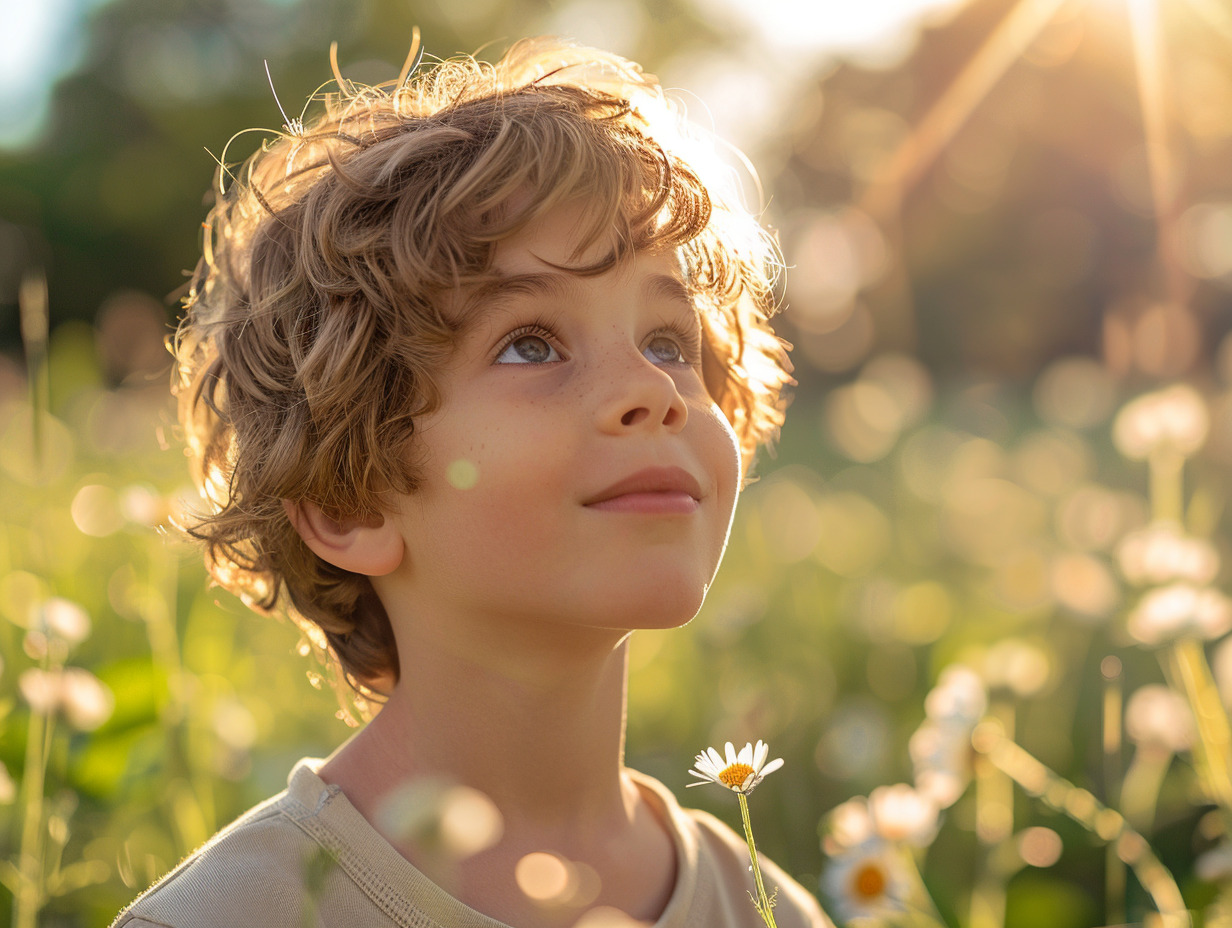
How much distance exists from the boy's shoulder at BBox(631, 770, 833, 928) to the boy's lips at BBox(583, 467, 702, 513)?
14.3 inches

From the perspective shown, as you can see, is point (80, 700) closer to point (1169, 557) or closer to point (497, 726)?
point (497, 726)

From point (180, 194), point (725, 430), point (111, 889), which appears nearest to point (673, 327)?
point (725, 430)

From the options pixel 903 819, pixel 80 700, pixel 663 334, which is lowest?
pixel 903 819

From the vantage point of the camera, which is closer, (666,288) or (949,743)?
(666,288)

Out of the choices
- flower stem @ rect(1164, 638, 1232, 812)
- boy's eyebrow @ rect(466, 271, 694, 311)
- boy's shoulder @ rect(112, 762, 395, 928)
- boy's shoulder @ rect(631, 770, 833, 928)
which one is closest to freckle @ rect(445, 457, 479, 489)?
boy's eyebrow @ rect(466, 271, 694, 311)

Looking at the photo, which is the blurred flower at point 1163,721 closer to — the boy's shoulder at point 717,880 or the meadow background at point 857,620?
the meadow background at point 857,620

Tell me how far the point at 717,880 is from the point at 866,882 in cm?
20

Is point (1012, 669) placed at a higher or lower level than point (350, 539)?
lower

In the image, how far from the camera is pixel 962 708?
1.17m

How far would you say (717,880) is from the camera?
101 cm

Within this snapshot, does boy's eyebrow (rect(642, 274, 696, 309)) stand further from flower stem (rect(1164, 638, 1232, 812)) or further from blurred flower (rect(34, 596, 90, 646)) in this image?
blurred flower (rect(34, 596, 90, 646))

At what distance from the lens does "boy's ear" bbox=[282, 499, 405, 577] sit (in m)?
0.89

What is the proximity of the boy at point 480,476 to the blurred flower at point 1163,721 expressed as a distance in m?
0.45

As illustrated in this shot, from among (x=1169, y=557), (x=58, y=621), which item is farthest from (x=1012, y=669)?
(x=58, y=621)
